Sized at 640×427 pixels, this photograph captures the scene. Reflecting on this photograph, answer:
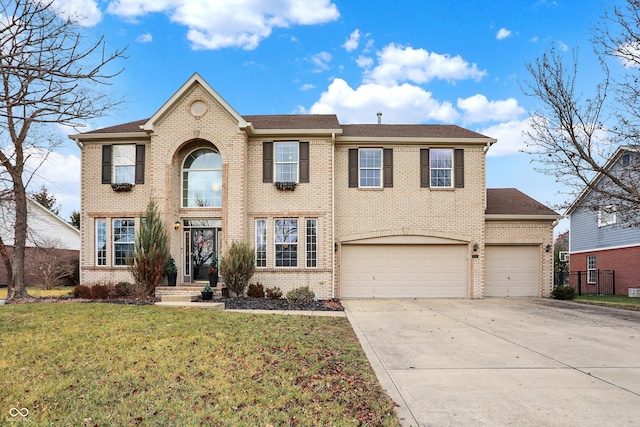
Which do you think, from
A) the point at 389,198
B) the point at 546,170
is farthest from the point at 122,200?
the point at 546,170

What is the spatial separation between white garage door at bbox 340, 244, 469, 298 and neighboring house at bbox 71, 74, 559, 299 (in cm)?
4

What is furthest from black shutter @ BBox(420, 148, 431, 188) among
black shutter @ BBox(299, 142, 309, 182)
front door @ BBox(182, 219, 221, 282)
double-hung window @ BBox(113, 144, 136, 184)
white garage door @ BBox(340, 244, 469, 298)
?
double-hung window @ BBox(113, 144, 136, 184)

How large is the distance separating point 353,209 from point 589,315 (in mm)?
8396

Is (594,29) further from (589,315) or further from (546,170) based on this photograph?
(589,315)

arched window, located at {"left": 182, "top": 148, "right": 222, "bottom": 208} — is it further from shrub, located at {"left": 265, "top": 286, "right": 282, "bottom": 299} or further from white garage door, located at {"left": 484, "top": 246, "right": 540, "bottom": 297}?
white garage door, located at {"left": 484, "top": 246, "right": 540, "bottom": 297}

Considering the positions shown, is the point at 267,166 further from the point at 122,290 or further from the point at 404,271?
the point at 122,290

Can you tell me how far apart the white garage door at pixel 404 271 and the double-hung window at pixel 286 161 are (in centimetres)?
355

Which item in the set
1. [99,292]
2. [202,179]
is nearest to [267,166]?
[202,179]

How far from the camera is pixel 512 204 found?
17.8 metres

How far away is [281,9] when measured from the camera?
504 inches

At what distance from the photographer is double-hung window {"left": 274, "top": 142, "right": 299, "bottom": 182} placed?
52.9 feet

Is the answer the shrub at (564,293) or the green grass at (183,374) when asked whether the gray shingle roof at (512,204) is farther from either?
the green grass at (183,374)

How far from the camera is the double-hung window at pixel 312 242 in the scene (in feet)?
52.2

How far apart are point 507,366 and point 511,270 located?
1188 centimetres
